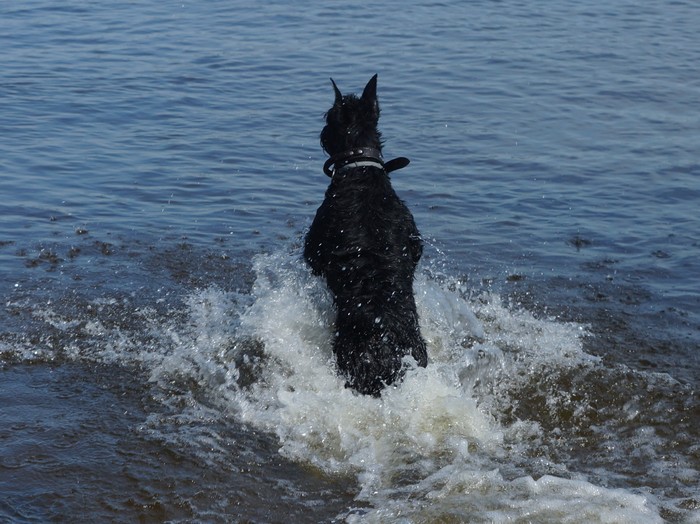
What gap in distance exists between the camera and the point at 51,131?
453 inches

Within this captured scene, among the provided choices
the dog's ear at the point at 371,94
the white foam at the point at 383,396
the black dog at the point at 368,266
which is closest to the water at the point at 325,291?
the white foam at the point at 383,396

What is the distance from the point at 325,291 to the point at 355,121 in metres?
1.08

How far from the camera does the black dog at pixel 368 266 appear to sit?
5.52 metres

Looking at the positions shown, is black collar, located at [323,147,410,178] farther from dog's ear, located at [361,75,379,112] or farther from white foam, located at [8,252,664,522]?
white foam, located at [8,252,664,522]

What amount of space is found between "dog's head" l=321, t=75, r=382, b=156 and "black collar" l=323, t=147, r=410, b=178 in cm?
15

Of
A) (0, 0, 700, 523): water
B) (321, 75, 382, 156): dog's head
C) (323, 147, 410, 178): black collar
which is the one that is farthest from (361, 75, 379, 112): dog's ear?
(0, 0, 700, 523): water

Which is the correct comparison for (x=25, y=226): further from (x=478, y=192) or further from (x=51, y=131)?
(x=478, y=192)

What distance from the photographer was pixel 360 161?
19.5 feet

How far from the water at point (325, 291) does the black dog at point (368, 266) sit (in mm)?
178

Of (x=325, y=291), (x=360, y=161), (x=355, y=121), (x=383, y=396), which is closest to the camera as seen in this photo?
(x=383, y=396)

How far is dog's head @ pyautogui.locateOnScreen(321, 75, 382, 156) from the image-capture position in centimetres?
620

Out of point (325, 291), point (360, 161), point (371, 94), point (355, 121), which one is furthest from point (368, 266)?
point (371, 94)

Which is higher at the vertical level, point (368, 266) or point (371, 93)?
point (371, 93)

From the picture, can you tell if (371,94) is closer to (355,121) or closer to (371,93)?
(371,93)
